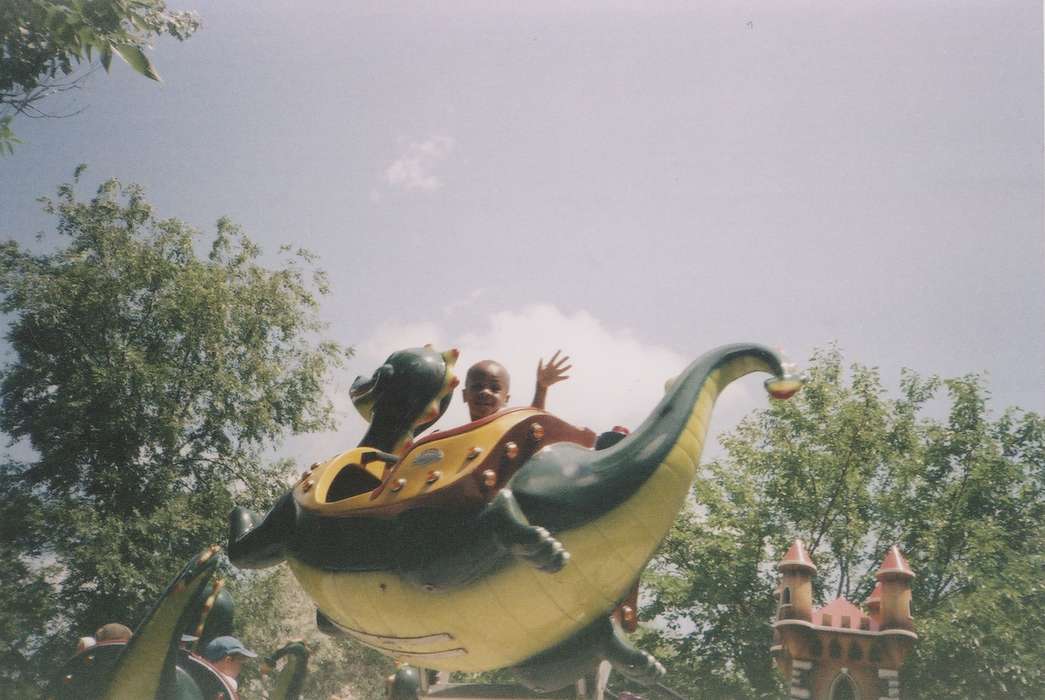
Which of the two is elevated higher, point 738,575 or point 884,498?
point 884,498

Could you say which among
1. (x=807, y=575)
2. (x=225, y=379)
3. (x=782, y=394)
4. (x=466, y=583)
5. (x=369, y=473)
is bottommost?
(x=466, y=583)

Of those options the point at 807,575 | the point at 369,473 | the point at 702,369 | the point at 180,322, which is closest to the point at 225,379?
the point at 180,322

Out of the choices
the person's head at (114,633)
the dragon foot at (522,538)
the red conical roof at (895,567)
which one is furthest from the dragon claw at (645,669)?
the red conical roof at (895,567)

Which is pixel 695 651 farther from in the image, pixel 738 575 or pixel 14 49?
pixel 14 49

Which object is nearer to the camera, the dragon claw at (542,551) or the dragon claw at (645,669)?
the dragon claw at (542,551)

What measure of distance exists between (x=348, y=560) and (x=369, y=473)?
22.1 inches

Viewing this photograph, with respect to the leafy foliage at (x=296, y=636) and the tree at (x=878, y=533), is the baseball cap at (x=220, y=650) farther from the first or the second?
the tree at (x=878, y=533)

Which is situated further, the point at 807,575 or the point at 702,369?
the point at 807,575

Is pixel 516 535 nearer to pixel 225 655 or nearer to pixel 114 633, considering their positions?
pixel 114 633

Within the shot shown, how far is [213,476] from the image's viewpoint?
14.8m

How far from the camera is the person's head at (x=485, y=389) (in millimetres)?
4445

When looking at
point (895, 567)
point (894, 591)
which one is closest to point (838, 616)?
point (894, 591)

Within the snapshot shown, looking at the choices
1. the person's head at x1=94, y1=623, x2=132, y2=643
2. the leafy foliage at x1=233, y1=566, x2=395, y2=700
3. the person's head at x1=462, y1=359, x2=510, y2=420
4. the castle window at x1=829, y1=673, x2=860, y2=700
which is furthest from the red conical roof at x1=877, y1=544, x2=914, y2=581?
the leafy foliage at x1=233, y1=566, x2=395, y2=700

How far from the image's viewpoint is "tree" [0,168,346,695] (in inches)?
519
